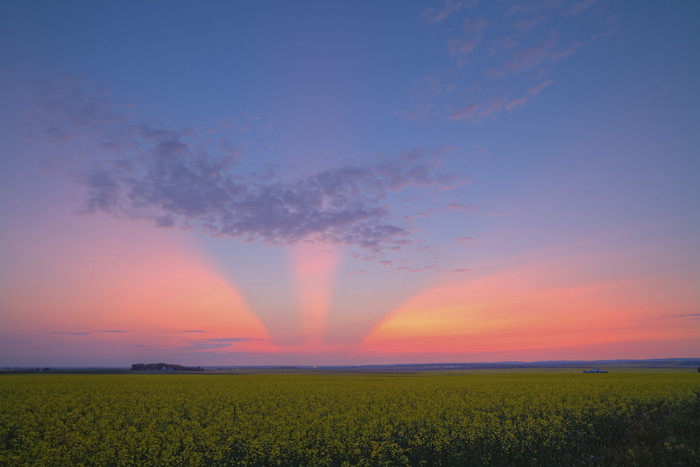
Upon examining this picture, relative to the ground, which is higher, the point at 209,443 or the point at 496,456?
the point at 209,443

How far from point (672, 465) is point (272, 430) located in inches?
552

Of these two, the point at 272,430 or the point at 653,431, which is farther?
the point at 653,431

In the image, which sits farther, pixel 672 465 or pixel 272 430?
pixel 272 430

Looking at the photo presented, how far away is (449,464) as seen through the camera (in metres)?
14.1

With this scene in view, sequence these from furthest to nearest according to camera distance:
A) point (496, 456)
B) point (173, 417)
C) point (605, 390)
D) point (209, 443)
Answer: point (605, 390) < point (173, 417) < point (496, 456) < point (209, 443)

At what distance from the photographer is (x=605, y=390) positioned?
1228 inches

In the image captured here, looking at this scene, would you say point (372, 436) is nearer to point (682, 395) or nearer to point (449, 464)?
point (449, 464)

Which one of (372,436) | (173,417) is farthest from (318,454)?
(173,417)

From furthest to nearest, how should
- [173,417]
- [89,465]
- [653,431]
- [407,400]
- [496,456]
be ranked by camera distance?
1. [407,400]
2. [173,417]
3. [653,431]
4. [496,456]
5. [89,465]

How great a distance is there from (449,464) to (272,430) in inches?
263

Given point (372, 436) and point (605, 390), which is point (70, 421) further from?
point (605, 390)

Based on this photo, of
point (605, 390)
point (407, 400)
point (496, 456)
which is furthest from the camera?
point (605, 390)

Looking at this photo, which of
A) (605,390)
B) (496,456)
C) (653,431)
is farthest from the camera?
(605,390)

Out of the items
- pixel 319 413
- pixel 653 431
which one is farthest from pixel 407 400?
pixel 653 431
